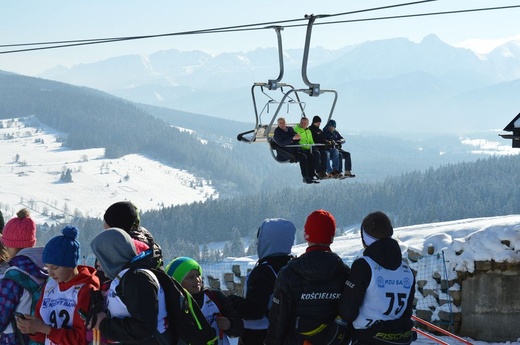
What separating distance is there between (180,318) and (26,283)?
119 centimetres

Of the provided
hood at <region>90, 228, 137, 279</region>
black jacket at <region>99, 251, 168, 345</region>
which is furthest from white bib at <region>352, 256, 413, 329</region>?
hood at <region>90, 228, 137, 279</region>

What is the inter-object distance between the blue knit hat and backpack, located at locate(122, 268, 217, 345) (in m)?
0.66

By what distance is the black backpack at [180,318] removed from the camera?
3709mm

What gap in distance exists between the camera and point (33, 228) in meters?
4.81

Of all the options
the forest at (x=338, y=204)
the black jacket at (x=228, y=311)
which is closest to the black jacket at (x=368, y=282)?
the black jacket at (x=228, y=311)

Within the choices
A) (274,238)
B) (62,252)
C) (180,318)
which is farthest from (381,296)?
(62,252)

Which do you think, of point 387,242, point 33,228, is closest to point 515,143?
point 387,242

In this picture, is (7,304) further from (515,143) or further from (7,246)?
(515,143)

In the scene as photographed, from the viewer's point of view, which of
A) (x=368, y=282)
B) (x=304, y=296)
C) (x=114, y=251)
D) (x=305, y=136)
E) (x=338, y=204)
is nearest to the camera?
(x=114, y=251)

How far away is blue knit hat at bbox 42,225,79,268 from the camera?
4035mm

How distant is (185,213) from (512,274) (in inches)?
4654

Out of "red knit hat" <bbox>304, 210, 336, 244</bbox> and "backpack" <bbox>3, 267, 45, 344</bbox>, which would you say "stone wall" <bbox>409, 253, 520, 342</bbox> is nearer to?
"red knit hat" <bbox>304, 210, 336, 244</bbox>

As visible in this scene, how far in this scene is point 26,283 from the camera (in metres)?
4.31

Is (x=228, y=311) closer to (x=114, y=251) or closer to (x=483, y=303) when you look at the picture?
(x=114, y=251)
